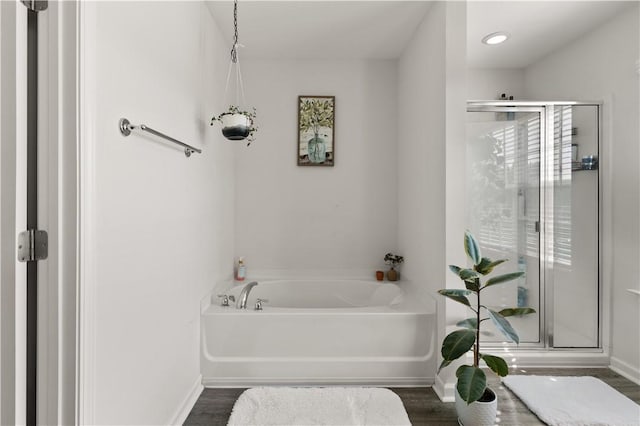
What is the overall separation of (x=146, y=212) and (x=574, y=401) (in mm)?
2545

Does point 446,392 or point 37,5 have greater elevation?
point 37,5

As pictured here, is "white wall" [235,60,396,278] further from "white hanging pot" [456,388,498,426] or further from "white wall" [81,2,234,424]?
"white hanging pot" [456,388,498,426]

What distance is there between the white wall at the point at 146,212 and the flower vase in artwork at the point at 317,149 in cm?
102

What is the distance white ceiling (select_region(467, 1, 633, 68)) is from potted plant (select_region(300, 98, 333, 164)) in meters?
1.27

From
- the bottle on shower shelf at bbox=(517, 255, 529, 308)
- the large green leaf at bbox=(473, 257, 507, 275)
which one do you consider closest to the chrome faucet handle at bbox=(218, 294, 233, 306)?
the large green leaf at bbox=(473, 257, 507, 275)

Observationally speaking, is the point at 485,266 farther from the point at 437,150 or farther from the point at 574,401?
the point at 574,401

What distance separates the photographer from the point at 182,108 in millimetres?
1889

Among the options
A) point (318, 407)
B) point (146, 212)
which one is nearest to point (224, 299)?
point (318, 407)

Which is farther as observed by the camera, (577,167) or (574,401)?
(577,167)

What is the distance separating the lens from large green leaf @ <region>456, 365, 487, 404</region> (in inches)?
64.9

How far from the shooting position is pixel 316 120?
3145 mm

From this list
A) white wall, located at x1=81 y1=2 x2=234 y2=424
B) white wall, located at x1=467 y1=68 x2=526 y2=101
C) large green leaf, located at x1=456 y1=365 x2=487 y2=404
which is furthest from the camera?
white wall, located at x1=467 y1=68 x2=526 y2=101

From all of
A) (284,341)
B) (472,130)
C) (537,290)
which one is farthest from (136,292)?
(537,290)

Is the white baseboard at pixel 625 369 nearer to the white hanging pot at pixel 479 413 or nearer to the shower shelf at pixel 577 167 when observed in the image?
the white hanging pot at pixel 479 413
